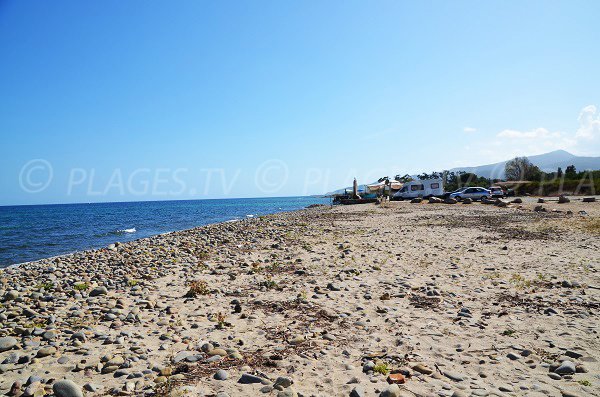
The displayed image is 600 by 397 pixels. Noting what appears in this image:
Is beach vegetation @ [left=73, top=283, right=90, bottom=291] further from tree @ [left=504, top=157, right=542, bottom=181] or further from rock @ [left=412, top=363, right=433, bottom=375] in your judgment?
tree @ [left=504, top=157, right=542, bottom=181]

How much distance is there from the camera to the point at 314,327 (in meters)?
5.43

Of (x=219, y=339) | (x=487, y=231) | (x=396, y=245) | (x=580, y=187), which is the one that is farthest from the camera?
(x=580, y=187)

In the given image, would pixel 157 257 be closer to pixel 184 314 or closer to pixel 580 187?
pixel 184 314

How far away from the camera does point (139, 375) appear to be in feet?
12.8

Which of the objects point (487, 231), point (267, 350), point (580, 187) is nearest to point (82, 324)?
point (267, 350)

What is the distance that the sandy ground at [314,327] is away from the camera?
3.78 m

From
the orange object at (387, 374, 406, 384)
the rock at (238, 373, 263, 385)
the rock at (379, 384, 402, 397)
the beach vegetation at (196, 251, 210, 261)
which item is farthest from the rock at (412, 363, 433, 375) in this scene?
the beach vegetation at (196, 251, 210, 261)

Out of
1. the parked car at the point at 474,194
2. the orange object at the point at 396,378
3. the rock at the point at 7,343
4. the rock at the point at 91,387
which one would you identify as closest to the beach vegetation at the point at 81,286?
the rock at the point at 7,343

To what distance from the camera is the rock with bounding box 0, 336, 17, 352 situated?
15.4ft

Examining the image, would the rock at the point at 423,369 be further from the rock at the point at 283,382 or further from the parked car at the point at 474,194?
the parked car at the point at 474,194

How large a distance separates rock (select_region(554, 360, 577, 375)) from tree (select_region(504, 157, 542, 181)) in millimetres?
89150

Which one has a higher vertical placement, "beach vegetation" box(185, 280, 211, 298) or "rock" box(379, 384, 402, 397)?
"rock" box(379, 384, 402, 397)

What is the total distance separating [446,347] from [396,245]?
9.04 m

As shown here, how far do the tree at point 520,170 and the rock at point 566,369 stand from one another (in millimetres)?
89150
